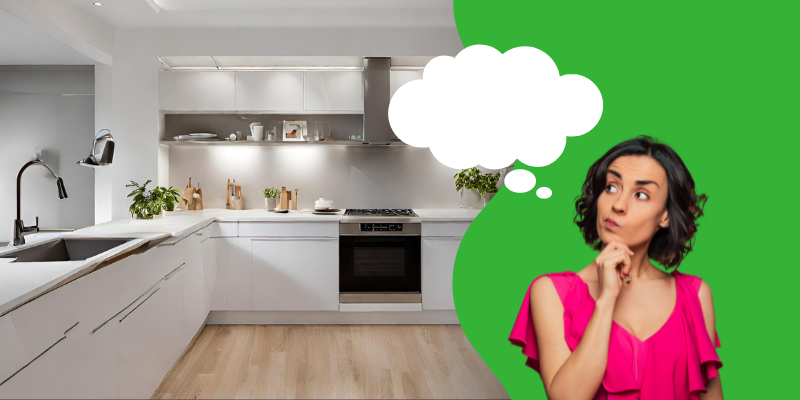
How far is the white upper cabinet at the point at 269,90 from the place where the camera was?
3816mm

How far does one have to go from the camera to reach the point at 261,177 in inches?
164

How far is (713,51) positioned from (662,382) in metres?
0.62

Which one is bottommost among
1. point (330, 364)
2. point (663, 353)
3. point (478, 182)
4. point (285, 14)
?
point (330, 364)

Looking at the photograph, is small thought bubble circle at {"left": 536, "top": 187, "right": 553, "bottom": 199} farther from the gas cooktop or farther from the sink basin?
the gas cooktop

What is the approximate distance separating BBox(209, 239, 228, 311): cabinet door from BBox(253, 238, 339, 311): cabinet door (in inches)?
8.3

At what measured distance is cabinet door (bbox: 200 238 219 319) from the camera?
3342 millimetres

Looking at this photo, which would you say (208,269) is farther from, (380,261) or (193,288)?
(380,261)

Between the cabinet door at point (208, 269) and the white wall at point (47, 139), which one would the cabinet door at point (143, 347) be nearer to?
the cabinet door at point (208, 269)

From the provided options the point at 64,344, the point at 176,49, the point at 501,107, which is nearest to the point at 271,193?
the point at 176,49

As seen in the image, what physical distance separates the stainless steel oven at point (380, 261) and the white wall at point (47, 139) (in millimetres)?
2246

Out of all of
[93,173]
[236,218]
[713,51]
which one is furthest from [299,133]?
[713,51]

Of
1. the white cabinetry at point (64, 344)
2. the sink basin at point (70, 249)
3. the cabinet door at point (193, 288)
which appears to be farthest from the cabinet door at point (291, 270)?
the white cabinetry at point (64, 344)

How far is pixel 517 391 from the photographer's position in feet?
3.24

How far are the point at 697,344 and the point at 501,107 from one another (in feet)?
1.88
